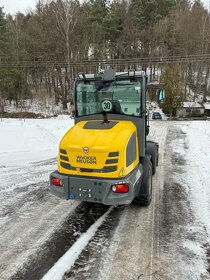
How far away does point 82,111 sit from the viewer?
6.27 m

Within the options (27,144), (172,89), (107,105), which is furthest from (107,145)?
(172,89)

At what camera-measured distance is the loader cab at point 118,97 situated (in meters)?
5.82

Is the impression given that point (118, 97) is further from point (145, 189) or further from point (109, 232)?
point (109, 232)

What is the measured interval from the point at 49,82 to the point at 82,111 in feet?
130

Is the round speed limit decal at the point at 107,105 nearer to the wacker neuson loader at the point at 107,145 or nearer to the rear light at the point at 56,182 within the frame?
the wacker neuson loader at the point at 107,145

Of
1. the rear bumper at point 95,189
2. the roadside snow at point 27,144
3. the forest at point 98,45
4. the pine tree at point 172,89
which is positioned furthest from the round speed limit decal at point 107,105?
the pine tree at point 172,89

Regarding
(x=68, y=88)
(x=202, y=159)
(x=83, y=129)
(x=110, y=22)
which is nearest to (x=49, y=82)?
(x=68, y=88)

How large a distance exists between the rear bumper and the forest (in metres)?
30.4

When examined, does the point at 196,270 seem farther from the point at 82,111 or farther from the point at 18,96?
the point at 18,96

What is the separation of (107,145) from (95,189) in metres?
0.79

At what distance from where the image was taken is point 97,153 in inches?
190

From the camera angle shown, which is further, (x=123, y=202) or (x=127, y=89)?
(x=127, y=89)

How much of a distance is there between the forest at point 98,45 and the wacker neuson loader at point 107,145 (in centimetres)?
2891

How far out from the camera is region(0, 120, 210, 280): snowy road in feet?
13.1
